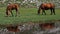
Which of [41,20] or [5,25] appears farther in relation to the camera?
[41,20]

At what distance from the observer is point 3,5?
39062mm

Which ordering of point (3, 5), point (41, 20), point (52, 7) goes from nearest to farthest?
point (41, 20) < point (52, 7) < point (3, 5)

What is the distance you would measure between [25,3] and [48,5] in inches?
459

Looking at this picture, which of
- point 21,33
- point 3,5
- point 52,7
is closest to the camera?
point 21,33

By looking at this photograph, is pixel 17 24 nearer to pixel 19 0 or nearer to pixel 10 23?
pixel 10 23

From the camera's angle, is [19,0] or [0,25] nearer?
[0,25]

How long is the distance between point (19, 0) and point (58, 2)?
248 inches

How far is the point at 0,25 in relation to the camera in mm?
20188

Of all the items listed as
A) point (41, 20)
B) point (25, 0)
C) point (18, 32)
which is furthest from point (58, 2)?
point (18, 32)

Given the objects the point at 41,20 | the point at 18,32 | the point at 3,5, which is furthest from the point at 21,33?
the point at 3,5

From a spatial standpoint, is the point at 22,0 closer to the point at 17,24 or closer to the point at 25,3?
the point at 25,3

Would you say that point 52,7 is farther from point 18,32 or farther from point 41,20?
point 18,32

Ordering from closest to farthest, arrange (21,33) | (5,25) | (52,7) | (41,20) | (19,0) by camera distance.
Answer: (21,33) → (5,25) → (41,20) → (52,7) → (19,0)

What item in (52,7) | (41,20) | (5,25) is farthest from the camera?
(52,7)
